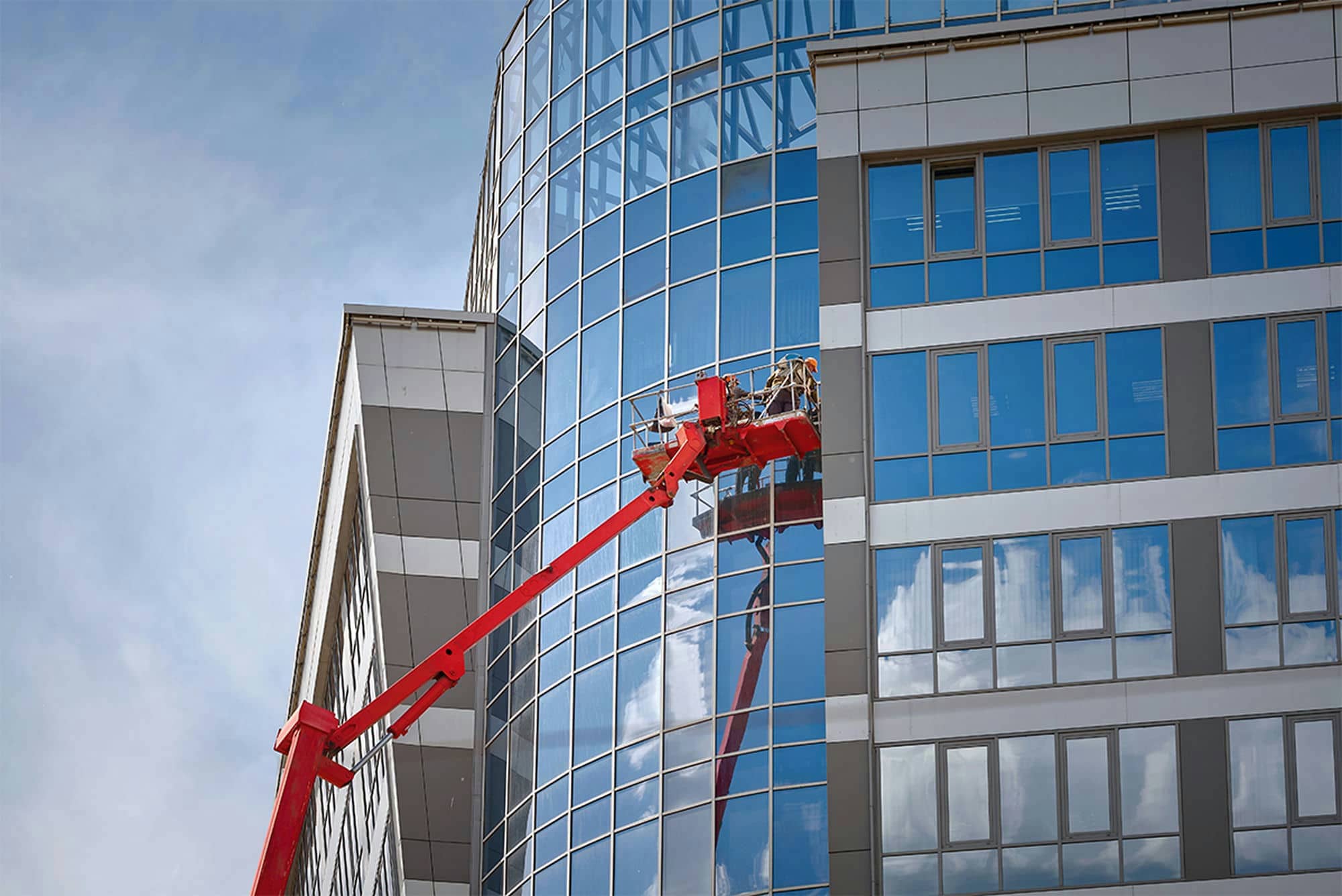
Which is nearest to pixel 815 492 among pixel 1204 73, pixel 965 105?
pixel 965 105

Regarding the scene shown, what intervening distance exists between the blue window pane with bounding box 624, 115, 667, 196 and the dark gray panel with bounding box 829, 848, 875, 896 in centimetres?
1755

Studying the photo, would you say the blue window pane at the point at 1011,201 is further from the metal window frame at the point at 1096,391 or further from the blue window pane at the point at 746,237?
the blue window pane at the point at 746,237

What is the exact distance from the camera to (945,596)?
127 feet

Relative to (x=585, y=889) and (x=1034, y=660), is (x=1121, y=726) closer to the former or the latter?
(x=1034, y=660)

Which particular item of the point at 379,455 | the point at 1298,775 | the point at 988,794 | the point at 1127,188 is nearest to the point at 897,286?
the point at 1127,188

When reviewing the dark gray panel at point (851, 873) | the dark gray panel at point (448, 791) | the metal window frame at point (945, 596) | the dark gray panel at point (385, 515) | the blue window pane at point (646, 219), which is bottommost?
the dark gray panel at point (851, 873)

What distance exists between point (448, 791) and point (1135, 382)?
20.9 metres

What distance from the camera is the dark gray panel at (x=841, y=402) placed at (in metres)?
39.9

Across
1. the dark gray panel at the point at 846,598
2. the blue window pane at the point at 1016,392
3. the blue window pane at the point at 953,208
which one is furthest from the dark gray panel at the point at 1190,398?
the dark gray panel at the point at 846,598

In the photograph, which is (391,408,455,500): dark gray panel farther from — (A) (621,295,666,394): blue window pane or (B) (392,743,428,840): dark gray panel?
(A) (621,295,666,394): blue window pane

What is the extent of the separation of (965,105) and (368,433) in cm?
1959

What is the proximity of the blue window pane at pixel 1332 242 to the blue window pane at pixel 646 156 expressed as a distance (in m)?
15.5

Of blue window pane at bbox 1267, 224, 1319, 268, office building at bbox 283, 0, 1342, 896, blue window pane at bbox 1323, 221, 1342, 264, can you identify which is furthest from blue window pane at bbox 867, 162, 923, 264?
blue window pane at bbox 1323, 221, 1342, 264

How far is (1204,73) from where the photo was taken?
40375 millimetres
